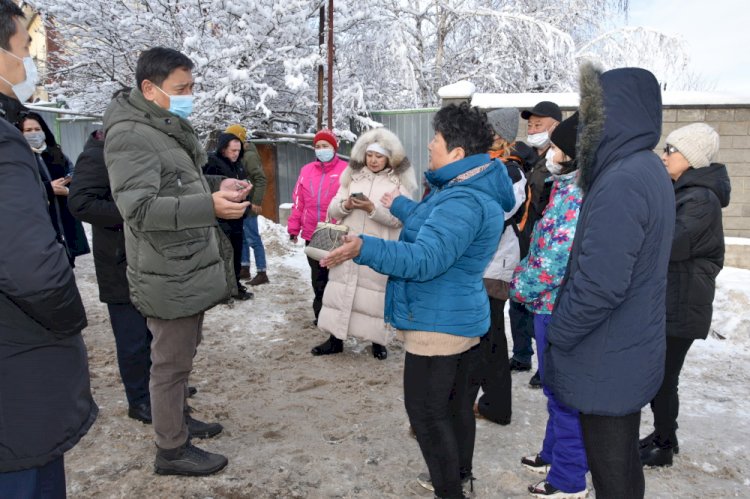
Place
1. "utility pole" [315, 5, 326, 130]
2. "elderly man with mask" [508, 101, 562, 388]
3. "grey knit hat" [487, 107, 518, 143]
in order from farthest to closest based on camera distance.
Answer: "utility pole" [315, 5, 326, 130] < "elderly man with mask" [508, 101, 562, 388] < "grey knit hat" [487, 107, 518, 143]

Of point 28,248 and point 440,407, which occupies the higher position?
point 28,248

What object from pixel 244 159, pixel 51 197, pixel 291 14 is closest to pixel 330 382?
pixel 51 197

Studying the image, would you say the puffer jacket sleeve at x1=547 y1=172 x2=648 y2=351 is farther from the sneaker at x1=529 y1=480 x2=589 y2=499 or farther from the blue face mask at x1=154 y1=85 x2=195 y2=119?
the blue face mask at x1=154 y1=85 x2=195 y2=119

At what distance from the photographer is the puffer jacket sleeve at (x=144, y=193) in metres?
2.57

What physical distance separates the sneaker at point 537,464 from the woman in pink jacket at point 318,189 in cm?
268

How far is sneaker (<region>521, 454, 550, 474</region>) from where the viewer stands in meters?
3.18

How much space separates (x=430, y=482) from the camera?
9.81 feet

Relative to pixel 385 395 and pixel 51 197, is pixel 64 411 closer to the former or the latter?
pixel 51 197

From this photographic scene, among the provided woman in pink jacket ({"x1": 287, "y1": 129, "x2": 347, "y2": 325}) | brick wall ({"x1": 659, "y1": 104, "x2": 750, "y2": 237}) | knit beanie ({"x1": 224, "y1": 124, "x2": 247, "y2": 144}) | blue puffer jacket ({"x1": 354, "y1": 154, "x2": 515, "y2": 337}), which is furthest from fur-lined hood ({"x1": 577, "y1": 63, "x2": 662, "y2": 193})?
brick wall ({"x1": 659, "y1": 104, "x2": 750, "y2": 237})

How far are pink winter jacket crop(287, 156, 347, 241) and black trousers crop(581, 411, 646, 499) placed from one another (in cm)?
379

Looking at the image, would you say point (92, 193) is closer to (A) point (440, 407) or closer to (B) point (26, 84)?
(B) point (26, 84)

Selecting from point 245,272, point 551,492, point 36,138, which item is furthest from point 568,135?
point 245,272

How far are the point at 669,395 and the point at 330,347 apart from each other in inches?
113

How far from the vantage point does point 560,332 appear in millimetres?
2031
